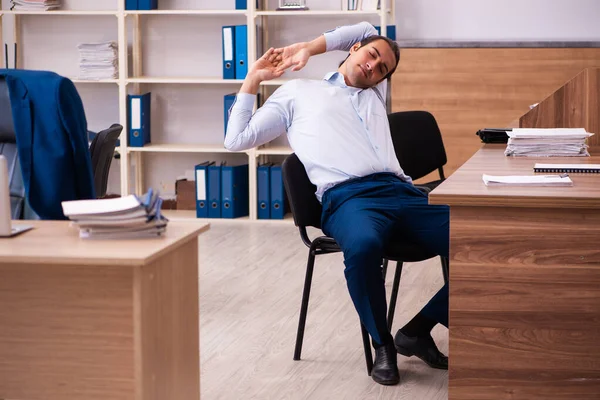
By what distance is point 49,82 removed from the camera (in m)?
2.76

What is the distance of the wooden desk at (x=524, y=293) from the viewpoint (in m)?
2.49

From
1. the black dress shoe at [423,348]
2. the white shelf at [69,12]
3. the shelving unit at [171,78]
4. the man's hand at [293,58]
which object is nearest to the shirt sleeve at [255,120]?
the man's hand at [293,58]

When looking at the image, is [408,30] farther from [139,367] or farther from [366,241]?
[139,367]

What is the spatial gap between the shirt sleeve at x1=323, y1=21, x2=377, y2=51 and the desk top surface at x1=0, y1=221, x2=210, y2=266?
5.08 feet

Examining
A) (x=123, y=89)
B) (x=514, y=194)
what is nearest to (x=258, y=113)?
(x=514, y=194)

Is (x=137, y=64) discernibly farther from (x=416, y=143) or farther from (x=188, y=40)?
(x=416, y=143)

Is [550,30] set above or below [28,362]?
above

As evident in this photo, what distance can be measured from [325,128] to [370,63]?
303mm

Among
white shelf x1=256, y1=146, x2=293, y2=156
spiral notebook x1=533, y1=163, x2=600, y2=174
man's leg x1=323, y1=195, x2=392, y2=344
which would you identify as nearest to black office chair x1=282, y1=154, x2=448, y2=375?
man's leg x1=323, y1=195, x2=392, y2=344

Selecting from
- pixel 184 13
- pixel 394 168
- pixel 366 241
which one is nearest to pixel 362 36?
pixel 394 168

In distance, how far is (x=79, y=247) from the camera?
2.15 metres

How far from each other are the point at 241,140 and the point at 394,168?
1.84ft

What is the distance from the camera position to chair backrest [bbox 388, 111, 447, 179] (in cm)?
395

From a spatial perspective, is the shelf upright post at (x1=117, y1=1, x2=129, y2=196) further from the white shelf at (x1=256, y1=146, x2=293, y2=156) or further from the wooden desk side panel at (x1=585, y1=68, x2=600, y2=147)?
the wooden desk side panel at (x1=585, y1=68, x2=600, y2=147)
